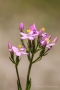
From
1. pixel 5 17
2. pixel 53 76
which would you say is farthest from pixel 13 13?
pixel 53 76

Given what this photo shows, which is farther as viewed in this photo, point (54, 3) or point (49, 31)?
point (54, 3)

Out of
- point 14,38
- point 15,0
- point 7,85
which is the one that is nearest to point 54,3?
point 15,0

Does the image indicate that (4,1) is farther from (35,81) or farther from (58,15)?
(35,81)

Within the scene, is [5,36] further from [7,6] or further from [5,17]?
[7,6]

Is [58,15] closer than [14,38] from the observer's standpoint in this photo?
No

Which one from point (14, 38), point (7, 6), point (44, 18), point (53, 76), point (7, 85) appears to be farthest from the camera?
point (7, 6)

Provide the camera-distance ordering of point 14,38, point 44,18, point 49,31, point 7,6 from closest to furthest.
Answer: point 14,38, point 49,31, point 44,18, point 7,6
